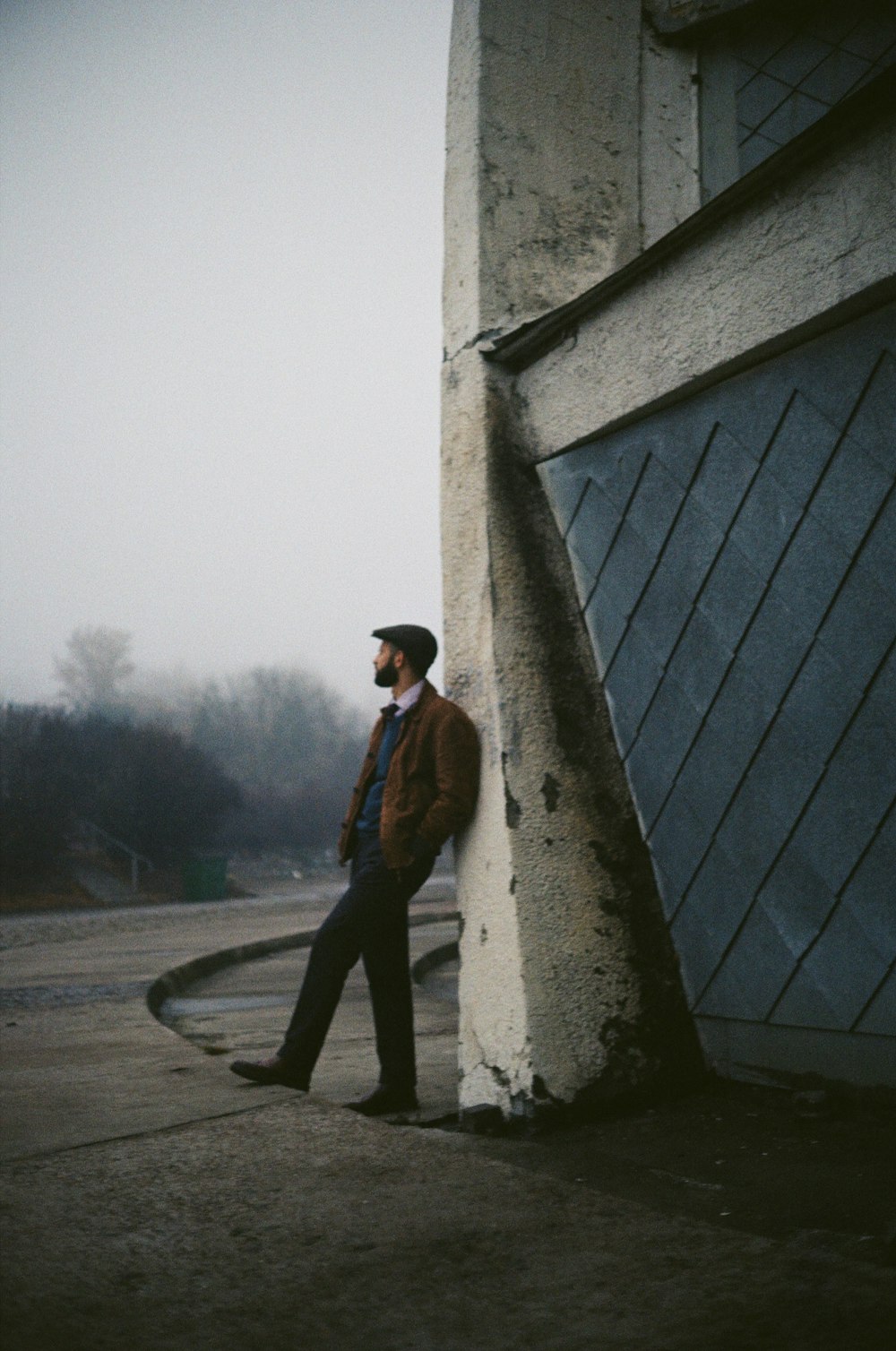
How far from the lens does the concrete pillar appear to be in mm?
3416

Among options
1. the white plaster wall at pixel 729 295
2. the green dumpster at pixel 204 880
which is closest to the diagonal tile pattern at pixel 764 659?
the white plaster wall at pixel 729 295

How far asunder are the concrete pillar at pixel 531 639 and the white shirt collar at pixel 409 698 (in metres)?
0.20

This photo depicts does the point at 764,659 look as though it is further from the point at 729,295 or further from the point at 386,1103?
the point at 386,1103

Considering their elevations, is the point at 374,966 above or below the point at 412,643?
below

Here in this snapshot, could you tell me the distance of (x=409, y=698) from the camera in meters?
4.04

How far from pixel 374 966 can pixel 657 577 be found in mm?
1714

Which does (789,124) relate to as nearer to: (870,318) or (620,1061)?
(870,318)

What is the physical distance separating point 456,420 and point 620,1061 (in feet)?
7.36

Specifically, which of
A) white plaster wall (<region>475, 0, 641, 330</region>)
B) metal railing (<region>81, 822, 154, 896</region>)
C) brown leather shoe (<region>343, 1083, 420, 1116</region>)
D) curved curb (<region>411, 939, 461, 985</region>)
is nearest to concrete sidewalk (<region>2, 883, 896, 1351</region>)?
brown leather shoe (<region>343, 1083, 420, 1116</region>)

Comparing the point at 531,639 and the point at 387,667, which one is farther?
the point at 387,667

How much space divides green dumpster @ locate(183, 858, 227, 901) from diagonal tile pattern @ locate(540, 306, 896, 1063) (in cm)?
2843

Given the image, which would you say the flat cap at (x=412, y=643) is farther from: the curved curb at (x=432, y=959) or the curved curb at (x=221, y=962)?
the curved curb at (x=432, y=959)

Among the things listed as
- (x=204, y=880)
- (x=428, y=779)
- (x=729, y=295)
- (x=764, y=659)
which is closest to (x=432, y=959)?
(x=428, y=779)

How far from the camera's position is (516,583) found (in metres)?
3.70
